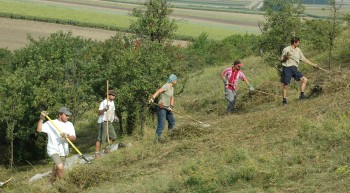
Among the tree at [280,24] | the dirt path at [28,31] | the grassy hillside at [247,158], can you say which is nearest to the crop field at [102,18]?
the dirt path at [28,31]

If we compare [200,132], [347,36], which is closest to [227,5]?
[347,36]

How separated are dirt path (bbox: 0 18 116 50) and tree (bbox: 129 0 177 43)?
34.6 meters

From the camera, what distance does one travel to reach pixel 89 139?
2391 centimetres

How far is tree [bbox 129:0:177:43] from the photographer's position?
23.6 m

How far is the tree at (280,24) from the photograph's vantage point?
69.7 feet

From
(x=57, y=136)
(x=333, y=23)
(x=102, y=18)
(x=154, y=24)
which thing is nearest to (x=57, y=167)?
(x=57, y=136)

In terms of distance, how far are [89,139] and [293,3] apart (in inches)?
376

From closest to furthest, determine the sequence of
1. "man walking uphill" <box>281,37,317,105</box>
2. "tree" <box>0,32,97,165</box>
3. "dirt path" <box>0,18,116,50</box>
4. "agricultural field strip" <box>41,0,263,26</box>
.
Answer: "man walking uphill" <box>281,37,317,105</box> → "tree" <box>0,32,97,165</box> → "dirt path" <box>0,18,116,50</box> → "agricultural field strip" <box>41,0,263,26</box>

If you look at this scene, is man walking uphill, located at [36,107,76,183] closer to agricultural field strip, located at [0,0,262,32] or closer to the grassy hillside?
the grassy hillside

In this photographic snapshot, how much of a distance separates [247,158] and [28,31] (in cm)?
5508

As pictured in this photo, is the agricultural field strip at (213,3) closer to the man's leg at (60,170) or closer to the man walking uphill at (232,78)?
the man walking uphill at (232,78)

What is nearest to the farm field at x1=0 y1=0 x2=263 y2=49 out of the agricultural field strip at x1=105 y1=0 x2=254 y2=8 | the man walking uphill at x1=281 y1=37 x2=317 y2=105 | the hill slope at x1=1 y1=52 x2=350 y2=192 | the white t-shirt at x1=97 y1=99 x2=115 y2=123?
the agricultural field strip at x1=105 y1=0 x2=254 y2=8

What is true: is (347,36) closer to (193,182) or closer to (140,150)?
(140,150)

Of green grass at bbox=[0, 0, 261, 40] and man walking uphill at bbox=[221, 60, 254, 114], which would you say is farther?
green grass at bbox=[0, 0, 261, 40]
